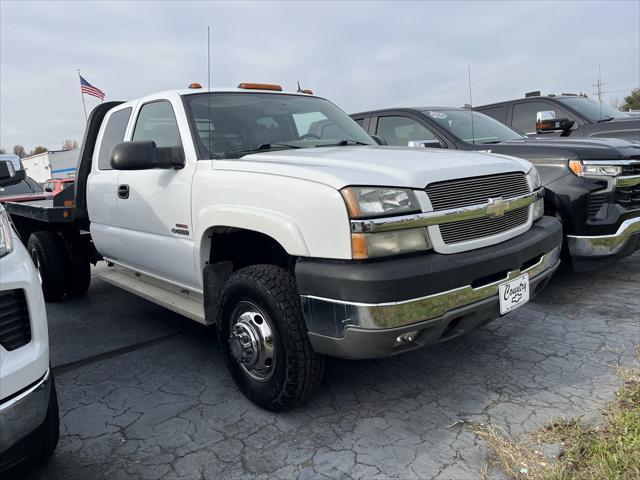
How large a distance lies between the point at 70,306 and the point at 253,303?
3.37 meters

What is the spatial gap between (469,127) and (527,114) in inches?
97.2

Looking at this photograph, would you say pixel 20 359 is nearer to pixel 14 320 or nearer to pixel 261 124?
pixel 14 320

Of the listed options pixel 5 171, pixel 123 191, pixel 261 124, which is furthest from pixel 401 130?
pixel 5 171

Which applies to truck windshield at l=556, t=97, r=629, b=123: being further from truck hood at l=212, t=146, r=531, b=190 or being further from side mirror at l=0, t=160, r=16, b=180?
side mirror at l=0, t=160, r=16, b=180

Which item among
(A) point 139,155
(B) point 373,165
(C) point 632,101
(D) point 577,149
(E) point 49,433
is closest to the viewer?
(E) point 49,433

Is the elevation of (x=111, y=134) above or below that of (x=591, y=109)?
below

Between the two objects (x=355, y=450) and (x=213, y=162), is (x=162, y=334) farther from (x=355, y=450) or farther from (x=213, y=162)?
(x=355, y=450)

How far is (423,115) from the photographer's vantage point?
18.4 feet

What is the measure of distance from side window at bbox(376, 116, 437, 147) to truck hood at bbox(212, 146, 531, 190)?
7.87 ft

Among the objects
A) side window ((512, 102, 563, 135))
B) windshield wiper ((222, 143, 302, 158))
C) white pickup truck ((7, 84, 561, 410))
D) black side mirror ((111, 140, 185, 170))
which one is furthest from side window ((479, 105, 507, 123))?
black side mirror ((111, 140, 185, 170))

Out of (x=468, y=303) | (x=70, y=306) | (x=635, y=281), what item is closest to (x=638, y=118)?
(x=635, y=281)

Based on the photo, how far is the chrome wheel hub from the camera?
9.07 ft

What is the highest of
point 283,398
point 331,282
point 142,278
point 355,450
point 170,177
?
point 170,177

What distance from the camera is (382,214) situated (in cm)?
235
